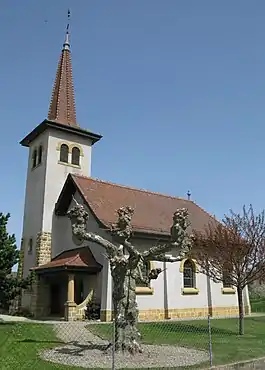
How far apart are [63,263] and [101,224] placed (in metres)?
2.92

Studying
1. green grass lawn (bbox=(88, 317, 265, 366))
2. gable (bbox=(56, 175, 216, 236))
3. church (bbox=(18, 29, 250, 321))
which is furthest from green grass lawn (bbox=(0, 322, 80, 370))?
gable (bbox=(56, 175, 216, 236))

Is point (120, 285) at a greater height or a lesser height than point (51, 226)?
lesser

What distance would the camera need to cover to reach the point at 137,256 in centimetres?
1048

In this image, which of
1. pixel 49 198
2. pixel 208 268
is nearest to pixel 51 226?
pixel 49 198

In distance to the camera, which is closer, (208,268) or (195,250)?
(208,268)

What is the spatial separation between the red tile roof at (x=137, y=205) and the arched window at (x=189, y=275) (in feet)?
8.00

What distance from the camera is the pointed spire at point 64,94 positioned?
2922cm

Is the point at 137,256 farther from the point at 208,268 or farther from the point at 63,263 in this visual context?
the point at 63,263

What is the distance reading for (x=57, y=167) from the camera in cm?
2702

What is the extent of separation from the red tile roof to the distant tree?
4935 mm

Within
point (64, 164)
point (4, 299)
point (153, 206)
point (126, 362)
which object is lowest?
point (126, 362)

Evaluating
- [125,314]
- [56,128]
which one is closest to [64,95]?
[56,128]

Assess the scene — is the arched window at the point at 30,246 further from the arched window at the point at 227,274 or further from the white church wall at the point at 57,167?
the arched window at the point at 227,274

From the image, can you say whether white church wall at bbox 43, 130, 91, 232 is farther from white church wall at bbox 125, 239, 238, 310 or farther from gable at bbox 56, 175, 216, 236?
white church wall at bbox 125, 239, 238, 310
